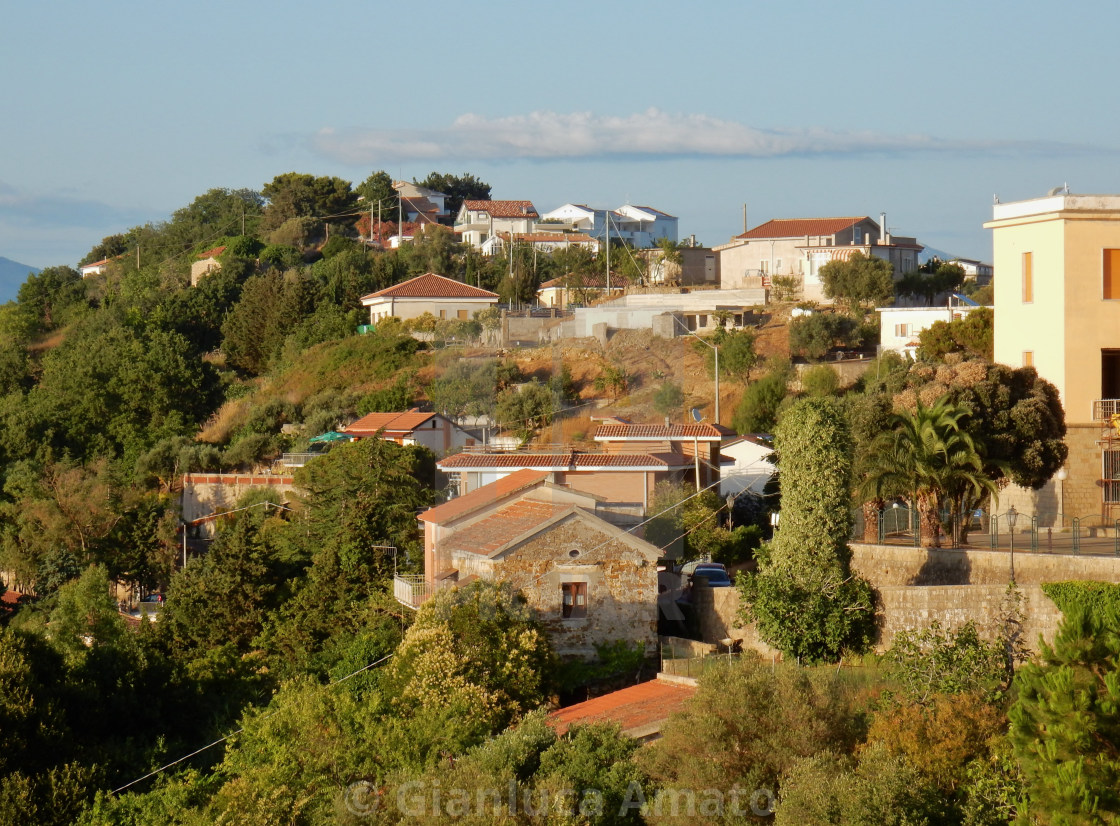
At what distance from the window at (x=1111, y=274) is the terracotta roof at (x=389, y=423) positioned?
78.7ft

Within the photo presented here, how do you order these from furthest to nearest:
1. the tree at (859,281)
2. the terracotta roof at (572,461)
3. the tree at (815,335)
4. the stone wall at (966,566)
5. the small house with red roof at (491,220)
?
the small house with red roof at (491,220), the tree at (859,281), the tree at (815,335), the terracotta roof at (572,461), the stone wall at (966,566)

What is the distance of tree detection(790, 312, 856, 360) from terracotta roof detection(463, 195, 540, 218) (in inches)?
1595

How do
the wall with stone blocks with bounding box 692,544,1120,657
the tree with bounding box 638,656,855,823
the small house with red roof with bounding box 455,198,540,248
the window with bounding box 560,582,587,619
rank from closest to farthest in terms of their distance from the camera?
1. the tree with bounding box 638,656,855,823
2. the wall with stone blocks with bounding box 692,544,1120,657
3. the window with bounding box 560,582,587,619
4. the small house with red roof with bounding box 455,198,540,248

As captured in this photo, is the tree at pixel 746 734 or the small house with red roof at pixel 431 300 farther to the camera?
the small house with red roof at pixel 431 300

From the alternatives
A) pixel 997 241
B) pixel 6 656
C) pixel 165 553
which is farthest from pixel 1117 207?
pixel 165 553

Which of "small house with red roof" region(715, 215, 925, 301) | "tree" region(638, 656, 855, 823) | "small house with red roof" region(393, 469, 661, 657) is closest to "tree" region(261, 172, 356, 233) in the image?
"small house with red roof" region(715, 215, 925, 301)

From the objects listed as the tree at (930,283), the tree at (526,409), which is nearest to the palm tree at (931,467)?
the tree at (526,409)

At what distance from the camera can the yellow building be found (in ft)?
80.1

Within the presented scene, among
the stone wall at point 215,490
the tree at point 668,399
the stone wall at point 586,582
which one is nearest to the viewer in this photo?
the stone wall at point 586,582

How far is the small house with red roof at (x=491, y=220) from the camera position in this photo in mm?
86750

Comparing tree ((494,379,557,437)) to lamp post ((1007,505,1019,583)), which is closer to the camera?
lamp post ((1007,505,1019,583))

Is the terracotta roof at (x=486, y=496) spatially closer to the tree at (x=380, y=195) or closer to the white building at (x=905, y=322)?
the white building at (x=905, y=322)

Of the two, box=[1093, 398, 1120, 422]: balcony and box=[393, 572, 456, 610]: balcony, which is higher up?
box=[1093, 398, 1120, 422]: balcony

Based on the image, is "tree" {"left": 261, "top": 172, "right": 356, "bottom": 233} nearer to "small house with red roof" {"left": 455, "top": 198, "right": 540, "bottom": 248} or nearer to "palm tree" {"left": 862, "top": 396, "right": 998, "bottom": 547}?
"small house with red roof" {"left": 455, "top": 198, "right": 540, "bottom": 248}
